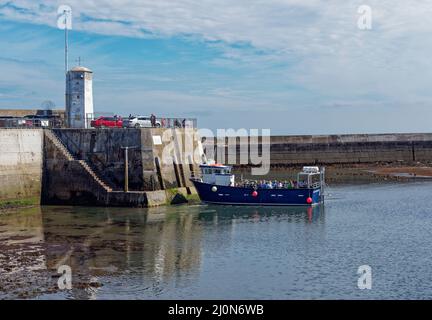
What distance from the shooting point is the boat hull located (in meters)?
44.4

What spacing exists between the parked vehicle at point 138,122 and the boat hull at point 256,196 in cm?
549

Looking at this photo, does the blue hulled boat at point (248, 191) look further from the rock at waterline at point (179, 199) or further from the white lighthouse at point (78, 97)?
the white lighthouse at point (78, 97)

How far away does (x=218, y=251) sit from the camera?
29109 millimetres

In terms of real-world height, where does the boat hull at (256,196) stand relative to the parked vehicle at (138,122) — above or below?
below

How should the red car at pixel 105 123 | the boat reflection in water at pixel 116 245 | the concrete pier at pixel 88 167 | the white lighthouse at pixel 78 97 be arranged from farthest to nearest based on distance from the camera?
the white lighthouse at pixel 78 97 < the red car at pixel 105 123 < the concrete pier at pixel 88 167 < the boat reflection in water at pixel 116 245

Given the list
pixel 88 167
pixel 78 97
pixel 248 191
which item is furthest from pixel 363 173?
pixel 88 167

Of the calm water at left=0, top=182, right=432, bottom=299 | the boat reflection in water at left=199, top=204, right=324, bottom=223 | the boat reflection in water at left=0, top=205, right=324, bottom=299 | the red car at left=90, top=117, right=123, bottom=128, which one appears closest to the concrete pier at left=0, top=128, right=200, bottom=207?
the boat reflection in water at left=0, top=205, right=324, bottom=299

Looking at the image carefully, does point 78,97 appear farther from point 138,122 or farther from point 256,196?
point 256,196

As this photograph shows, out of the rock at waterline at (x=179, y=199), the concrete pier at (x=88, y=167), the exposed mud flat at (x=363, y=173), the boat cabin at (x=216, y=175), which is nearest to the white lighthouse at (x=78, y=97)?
the concrete pier at (x=88, y=167)

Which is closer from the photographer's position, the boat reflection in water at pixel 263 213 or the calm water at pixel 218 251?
the calm water at pixel 218 251

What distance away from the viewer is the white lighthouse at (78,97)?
153 ft

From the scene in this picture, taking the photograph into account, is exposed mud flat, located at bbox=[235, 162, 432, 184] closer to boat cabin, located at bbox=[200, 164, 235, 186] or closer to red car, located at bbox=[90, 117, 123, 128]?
boat cabin, located at bbox=[200, 164, 235, 186]

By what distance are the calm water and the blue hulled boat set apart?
1270mm
